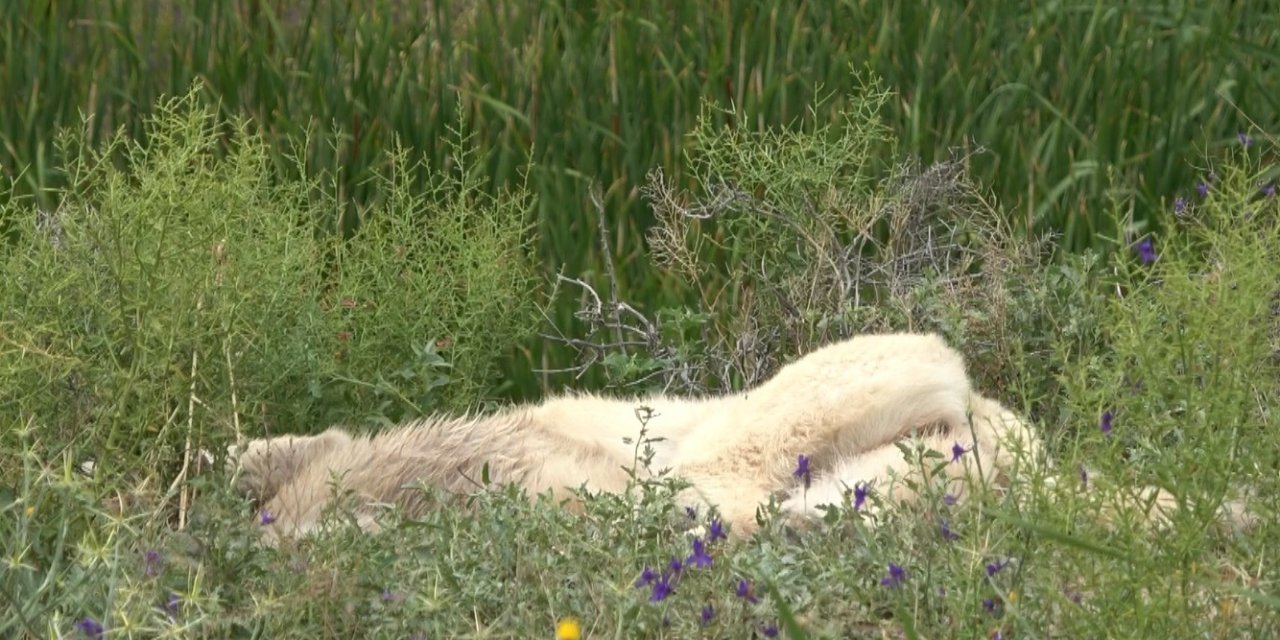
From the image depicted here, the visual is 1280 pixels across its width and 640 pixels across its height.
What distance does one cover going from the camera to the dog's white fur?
389cm

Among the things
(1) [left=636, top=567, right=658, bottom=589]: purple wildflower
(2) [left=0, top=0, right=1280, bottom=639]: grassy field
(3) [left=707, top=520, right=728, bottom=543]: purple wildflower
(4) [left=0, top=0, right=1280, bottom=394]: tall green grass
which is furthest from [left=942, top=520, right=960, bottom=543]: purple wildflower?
(4) [left=0, top=0, right=1280, bottom=394]: tall green grass

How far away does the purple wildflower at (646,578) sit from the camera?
2.87 meters

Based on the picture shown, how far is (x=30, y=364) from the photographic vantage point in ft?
11.5

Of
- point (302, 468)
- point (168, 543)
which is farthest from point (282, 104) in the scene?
point (168, 543)

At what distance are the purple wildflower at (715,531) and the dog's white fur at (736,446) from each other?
58 centimetres

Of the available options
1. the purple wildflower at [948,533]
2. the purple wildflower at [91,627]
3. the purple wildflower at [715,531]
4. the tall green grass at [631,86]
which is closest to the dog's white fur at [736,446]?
the purple wildflower at [715,531]

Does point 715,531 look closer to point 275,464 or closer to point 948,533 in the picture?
point 948,533

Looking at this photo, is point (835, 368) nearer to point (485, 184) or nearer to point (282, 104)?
point (485, 184)

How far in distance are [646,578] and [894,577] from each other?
38cm

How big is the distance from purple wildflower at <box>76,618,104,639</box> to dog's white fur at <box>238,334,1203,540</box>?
853 mm

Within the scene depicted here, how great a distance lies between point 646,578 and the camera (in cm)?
287

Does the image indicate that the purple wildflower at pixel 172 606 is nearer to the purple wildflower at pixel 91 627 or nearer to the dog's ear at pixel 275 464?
the purple wildflower at pixel 91 627

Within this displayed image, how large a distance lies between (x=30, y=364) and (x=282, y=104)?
2.82m

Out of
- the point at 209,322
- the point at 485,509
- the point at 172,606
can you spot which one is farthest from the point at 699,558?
the point at 209,322
